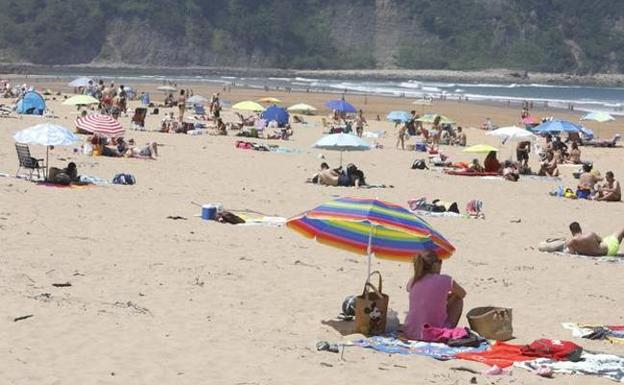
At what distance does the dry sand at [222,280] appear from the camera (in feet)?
23.4

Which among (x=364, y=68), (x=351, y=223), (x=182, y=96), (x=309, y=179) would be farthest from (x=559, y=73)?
(x=351, y=223)

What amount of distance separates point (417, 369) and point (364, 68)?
427 feet

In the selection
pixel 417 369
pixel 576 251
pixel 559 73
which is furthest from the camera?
pixel 559 73

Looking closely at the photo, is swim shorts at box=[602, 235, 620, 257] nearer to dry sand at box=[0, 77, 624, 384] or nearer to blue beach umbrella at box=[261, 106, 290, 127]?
dry sand at box=[0, 77, 624, 384]

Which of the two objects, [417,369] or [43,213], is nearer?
[417,369]

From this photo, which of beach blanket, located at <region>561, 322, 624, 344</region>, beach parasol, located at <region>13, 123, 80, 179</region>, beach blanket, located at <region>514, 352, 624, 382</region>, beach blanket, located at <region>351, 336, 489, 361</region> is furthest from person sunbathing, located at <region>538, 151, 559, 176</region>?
beach blanket, located at <region>514, 352, 624, 382</region>

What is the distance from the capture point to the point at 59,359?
22.6ft

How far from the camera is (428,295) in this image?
8.23m

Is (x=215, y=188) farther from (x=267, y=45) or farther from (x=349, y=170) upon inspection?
(x=267, y=45)

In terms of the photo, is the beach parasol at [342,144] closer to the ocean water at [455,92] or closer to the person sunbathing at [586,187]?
the person sunbathing at [586,187]

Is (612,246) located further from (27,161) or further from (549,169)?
(549,169)

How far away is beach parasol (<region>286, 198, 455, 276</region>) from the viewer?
8398 millimetres

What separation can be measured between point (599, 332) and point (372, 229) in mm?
2136

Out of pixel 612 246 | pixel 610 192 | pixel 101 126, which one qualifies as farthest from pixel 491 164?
pixel 612 246
